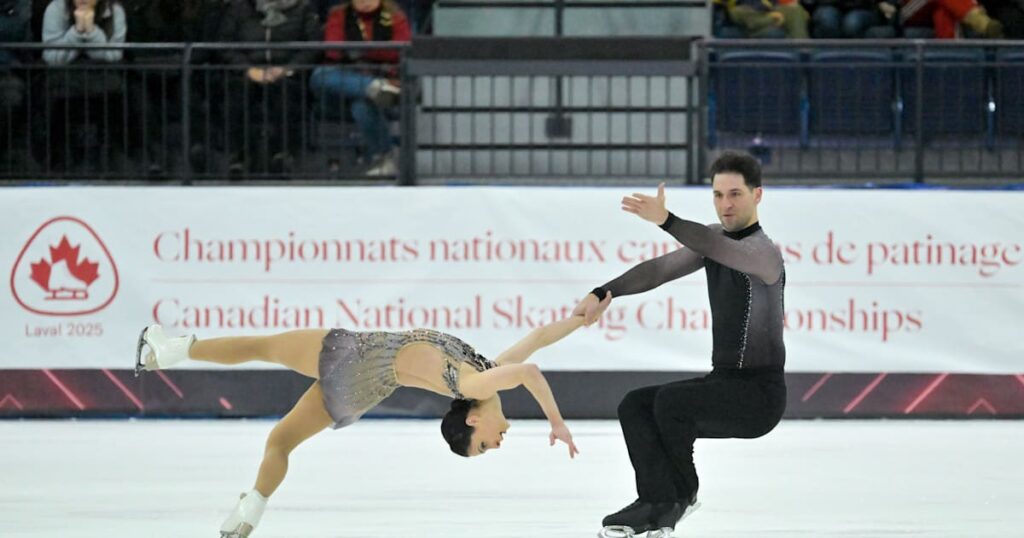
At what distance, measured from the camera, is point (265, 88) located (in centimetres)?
1086

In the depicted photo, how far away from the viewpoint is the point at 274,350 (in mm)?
5824

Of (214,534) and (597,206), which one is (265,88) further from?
(214,534)

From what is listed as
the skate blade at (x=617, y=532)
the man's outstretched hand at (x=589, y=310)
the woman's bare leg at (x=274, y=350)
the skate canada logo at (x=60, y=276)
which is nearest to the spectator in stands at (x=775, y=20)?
the skate canada logo at (x=60, y=276)

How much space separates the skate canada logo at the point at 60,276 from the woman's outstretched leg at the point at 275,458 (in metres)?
5.22

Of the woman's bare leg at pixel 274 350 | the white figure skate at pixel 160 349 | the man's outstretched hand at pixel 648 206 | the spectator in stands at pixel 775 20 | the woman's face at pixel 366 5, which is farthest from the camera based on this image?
the spectator in stands at pixel 775 20

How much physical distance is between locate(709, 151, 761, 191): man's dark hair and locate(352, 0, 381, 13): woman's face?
6.23m

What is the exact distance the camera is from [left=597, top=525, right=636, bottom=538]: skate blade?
5.51 metres

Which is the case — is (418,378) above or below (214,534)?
above

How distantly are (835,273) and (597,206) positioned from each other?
1.52m

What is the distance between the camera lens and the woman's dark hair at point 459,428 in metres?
5.49

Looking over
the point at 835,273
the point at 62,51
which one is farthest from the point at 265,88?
the point at 835,273

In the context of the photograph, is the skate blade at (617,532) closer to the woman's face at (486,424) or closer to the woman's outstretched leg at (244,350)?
the woman's face at (486,424)

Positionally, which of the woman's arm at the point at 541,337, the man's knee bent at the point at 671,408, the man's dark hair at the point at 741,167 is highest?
the man's dark hair at the point at 741,167

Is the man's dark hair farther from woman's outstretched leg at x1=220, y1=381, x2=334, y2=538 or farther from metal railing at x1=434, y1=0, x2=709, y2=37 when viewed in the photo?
metal railing at x1=434, y1=0, x2=709, y2=37
